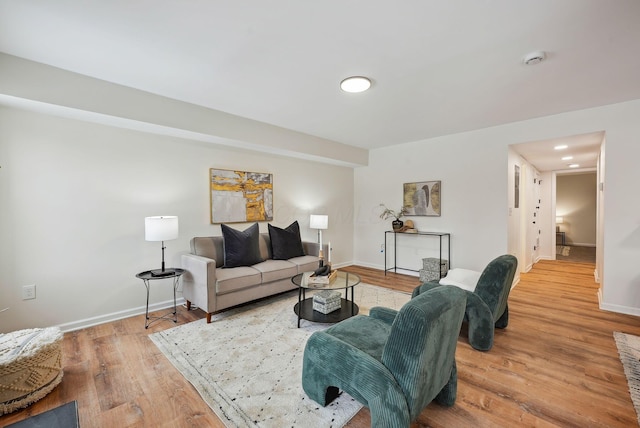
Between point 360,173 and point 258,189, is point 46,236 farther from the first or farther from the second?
point 360,173

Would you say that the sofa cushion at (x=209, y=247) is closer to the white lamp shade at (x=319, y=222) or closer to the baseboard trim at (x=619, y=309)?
the white lamp shade at (x=319, y=222)

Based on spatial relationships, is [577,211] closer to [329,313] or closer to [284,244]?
[284,244]

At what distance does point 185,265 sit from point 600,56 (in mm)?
4365

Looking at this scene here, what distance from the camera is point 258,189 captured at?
4.31m

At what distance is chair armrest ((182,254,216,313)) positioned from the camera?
9.43ft

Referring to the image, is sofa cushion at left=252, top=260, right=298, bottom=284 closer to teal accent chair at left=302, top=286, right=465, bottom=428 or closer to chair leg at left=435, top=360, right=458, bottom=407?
teal accent chair at left=302, top=286, right=465, bottom=428

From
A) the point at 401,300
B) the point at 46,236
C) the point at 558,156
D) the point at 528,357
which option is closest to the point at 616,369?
the point at 528,357

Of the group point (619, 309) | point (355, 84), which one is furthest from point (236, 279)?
point (619, 309)

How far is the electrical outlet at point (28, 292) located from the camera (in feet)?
8.47

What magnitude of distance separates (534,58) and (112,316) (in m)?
4.70

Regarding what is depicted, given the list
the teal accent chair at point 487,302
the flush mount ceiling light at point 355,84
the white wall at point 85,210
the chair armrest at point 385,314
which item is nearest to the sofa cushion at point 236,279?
the white wall at point 85,210

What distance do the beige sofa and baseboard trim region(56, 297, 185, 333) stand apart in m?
0.31

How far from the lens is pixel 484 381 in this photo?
1995 mm

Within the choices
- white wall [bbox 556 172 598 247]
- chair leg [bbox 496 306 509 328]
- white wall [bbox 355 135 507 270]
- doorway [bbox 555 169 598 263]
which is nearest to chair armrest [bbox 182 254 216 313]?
chair leg [bbox 496 306 509 328]
